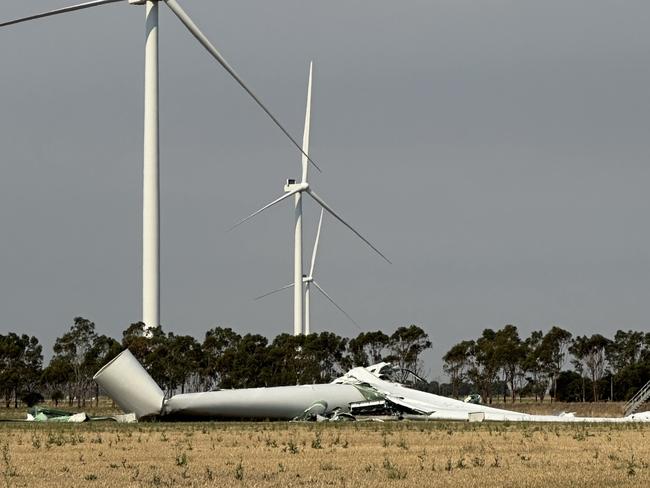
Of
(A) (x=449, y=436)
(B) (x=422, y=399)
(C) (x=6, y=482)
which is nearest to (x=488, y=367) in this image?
(B) (x=422, y=399)

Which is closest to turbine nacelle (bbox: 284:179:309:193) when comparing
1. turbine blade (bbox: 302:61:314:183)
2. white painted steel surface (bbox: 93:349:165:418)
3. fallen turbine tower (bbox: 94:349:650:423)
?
turbine blade (bbox: 302:61:314:183)

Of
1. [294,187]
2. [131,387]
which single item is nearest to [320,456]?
[131,387]

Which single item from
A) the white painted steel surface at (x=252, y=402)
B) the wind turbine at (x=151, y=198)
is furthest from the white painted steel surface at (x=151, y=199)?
the white painted steel surface at (x=252, y=402)

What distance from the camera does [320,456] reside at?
39.8 m

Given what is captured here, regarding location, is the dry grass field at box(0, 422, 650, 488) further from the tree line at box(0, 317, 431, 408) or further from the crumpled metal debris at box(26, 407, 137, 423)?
the tree line at box(0, 317, 431, 408)

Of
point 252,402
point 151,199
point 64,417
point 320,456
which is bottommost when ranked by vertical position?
point 320,456

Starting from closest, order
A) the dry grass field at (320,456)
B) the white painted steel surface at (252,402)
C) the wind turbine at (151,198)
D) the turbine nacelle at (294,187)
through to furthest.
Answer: the dry grass field at (320,456) < the white painted steel surface at (252,402) < the wind turbine at (151,198) < the turbine nacelle at (294,187)

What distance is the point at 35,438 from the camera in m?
49.4

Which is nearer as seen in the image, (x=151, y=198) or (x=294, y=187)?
(x=151, y=198)

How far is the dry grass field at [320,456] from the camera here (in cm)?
3153

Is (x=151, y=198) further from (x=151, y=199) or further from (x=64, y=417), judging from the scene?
(x=64, y=417)

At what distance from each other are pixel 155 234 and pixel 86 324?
47.1m

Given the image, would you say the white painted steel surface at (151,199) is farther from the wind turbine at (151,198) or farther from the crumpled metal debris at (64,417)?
the crumpled metal debris at (64,417)

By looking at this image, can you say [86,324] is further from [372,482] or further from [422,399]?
[372,482]
